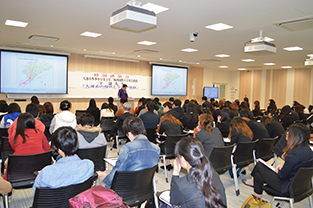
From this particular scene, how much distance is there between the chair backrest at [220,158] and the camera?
3400mm

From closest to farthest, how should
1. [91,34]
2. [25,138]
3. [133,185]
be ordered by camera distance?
[133,185] → [25,138] → [91,34]

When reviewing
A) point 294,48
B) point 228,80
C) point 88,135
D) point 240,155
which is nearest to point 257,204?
point 240,155

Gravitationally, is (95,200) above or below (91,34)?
below

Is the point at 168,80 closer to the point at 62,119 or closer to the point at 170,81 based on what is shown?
Result: the point at 170,81

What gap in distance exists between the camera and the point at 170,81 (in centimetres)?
1379

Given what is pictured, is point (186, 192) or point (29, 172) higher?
point (186, 192)

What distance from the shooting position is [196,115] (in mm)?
6121

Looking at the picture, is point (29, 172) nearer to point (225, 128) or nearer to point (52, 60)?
point (225, 128)

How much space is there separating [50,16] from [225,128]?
15.0 ft

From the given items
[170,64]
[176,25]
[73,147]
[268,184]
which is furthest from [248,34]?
Answer: [170,64]

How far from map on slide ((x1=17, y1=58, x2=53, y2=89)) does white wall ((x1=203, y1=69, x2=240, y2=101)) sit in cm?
1058

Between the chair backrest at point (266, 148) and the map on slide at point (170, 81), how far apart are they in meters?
9.51

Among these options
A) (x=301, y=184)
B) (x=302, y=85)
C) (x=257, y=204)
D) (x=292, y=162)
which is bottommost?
(x=257, y=204)

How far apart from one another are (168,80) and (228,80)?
21.8 feet
